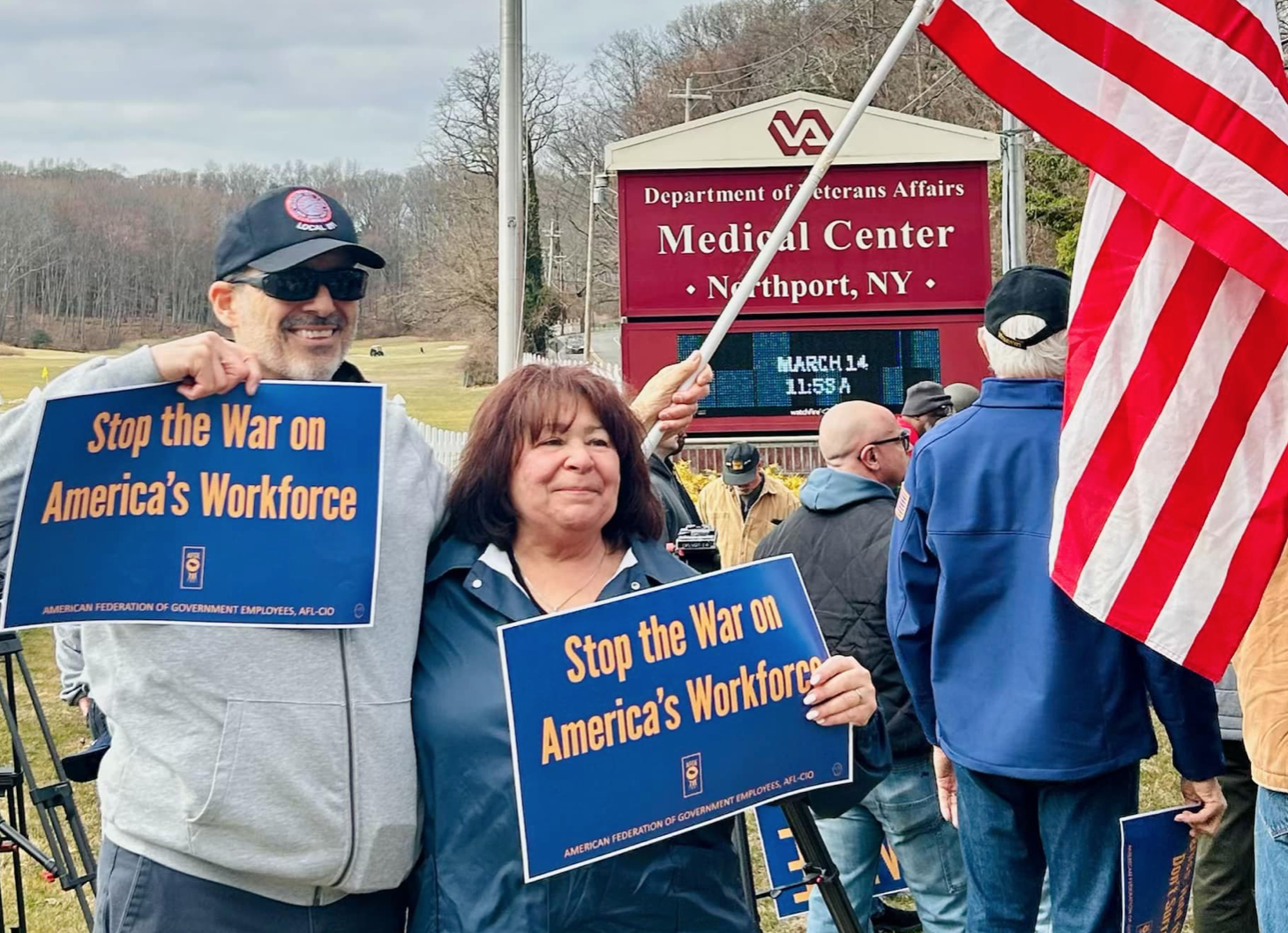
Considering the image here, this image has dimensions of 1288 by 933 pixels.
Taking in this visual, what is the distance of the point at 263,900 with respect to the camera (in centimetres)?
185

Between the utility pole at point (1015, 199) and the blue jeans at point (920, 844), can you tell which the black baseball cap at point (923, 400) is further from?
the utility pole at point (1015, 199)

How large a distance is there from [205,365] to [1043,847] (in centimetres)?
230

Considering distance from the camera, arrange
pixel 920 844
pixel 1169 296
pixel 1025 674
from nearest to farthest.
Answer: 1. pixel 1169 296
2. pixel 1025 674
3. pixel 920 844

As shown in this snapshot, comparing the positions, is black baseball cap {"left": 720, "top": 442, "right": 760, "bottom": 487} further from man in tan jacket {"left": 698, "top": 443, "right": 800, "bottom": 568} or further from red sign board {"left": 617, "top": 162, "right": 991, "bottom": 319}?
red sign board {"left": 617, "top": 162, "right": 991, "bottom": 319}

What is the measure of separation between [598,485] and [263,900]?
0.78 m

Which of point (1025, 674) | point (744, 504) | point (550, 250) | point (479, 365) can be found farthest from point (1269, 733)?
point (550, 250)

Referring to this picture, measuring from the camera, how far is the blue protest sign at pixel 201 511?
5.93 ft

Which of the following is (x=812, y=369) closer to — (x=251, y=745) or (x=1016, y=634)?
(x=1016, y=634)

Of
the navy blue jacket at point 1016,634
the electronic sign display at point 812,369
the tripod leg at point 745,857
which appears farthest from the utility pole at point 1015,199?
the tripod leg at point 745,857

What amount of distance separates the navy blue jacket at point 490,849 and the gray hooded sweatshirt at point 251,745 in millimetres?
45

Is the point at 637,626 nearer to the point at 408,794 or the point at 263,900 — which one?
the point at 408,794

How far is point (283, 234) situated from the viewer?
2.07 m

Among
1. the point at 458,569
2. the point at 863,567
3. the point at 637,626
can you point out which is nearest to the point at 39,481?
the point at 458,569

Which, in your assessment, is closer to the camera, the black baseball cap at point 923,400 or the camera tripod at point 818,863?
the camera tripod at point 818,863
